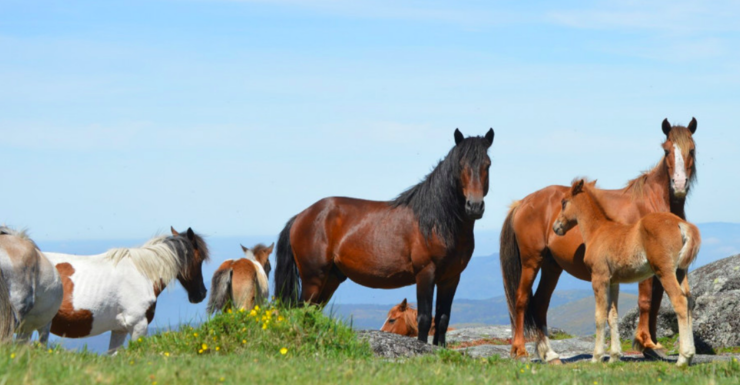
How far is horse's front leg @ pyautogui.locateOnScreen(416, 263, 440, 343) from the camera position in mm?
12305

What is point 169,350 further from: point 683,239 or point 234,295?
point 683,239

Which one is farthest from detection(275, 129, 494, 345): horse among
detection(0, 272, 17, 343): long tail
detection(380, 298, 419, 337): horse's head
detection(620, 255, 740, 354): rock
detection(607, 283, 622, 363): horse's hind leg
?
detection(620, 255, 740, 354): rock

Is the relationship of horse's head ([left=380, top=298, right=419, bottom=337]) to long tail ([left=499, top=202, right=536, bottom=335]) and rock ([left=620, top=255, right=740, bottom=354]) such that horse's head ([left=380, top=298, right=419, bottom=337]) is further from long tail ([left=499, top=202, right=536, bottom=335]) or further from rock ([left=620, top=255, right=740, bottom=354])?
long tail ([left=499, top=202, right=536, bottom=335])

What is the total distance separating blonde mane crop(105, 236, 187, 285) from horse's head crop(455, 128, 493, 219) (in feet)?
15.9

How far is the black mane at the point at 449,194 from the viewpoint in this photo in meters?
12.1

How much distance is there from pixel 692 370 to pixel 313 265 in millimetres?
6498

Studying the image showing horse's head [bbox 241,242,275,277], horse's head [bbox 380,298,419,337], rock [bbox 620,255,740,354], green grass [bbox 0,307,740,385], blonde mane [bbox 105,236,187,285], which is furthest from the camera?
horse's head [bbox 380,298,419,337]

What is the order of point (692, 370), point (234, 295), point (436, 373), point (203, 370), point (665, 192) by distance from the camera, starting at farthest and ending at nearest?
point (234, 295)
point (665, 192)
point (692, 370)
point (436, 373)
point (203, 370)

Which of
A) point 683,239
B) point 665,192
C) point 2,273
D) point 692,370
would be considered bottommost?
point 692,370

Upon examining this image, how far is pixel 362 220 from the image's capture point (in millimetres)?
13422

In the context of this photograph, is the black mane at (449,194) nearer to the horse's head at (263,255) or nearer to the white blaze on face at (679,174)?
the white blaze on face at (679,174)

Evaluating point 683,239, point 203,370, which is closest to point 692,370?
point 683,239

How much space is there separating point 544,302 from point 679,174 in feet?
10.1

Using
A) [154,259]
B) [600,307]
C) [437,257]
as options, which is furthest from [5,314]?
[600,307]
